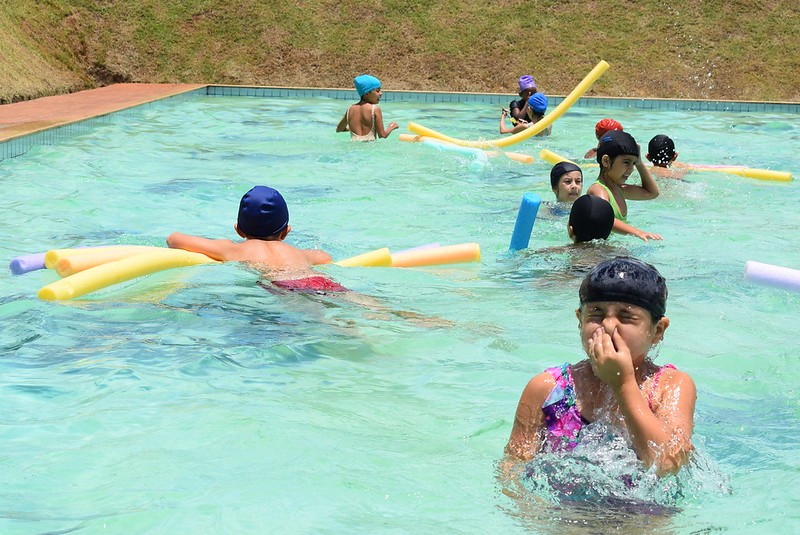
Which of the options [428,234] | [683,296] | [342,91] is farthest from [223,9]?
[683,296]

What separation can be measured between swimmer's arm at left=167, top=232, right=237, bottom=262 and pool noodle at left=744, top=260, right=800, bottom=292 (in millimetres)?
2789

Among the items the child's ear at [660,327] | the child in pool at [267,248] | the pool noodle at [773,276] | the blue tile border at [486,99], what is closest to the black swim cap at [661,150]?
the child in pool at [267,248]

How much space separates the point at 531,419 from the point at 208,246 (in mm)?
3289

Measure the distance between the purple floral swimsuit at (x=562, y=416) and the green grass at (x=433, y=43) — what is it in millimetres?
16597

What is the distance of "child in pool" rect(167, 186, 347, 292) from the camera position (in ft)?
19.5

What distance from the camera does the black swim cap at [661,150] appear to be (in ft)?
32.1

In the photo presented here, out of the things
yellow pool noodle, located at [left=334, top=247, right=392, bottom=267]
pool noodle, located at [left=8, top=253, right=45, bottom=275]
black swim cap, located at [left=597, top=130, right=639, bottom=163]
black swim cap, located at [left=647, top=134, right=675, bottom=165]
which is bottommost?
pool noodle, located at [left=8, top=253, right=45, bottom=275]

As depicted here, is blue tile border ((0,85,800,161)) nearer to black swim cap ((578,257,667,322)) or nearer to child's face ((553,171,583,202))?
child's face ((553,171,583,202))

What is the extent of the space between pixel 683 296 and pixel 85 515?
4058 mm

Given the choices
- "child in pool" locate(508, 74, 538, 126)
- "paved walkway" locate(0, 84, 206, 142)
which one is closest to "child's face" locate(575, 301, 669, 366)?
"paved walkway" locate(0, 84, 206, 142)

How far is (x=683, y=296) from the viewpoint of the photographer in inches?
251

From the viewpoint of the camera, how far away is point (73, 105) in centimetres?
1530

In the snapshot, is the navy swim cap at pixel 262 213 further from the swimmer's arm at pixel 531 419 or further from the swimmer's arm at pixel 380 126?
the swimmer's arm at pixel 380 126

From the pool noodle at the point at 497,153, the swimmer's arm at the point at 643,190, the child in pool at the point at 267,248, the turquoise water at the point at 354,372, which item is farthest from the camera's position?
the pool noodle at the point at 497,153
